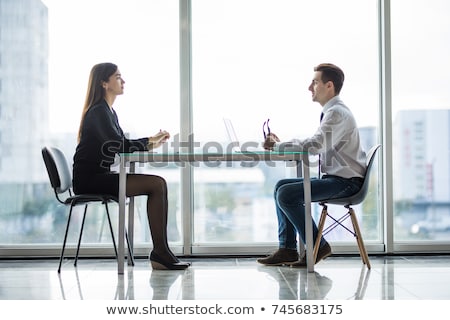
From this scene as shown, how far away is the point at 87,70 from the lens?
15.8ft

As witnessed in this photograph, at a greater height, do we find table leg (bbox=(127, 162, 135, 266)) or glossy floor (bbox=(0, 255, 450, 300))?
table leg (bbox=(127, 162, 135, 266))

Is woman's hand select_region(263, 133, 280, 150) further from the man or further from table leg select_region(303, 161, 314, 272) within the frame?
table leg select_region(303, 161, 314, 272)

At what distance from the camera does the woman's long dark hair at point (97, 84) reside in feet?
13.4

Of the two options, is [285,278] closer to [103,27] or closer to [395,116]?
[395,116]

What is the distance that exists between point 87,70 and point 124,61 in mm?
280

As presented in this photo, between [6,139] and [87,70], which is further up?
[87,70]

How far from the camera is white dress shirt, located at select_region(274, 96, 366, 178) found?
3.93 m

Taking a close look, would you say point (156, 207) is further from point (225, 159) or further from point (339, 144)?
point (339, 144)

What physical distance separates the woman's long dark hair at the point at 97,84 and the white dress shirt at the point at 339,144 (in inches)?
45.5

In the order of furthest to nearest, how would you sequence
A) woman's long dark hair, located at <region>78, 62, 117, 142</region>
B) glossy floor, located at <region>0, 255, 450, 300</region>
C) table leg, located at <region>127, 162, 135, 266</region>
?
table leg, located at <region>127, 162, 135, 266</region>
woman's long dark hair, located at <region>78, 62, 117, 142</region>
glossy floor, located at <region>0, 255, 450, 300</region>

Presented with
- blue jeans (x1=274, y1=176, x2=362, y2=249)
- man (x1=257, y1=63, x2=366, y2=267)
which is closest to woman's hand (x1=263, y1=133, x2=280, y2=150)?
man (x1=257, y1=63, x2=366, y2=267)

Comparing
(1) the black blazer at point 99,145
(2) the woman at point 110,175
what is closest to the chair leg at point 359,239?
(2) the woman at point 110,175

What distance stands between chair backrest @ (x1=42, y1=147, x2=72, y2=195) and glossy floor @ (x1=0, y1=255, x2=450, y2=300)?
1.74 feet

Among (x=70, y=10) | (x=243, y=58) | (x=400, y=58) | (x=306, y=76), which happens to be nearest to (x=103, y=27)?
(x=70, y=10)
